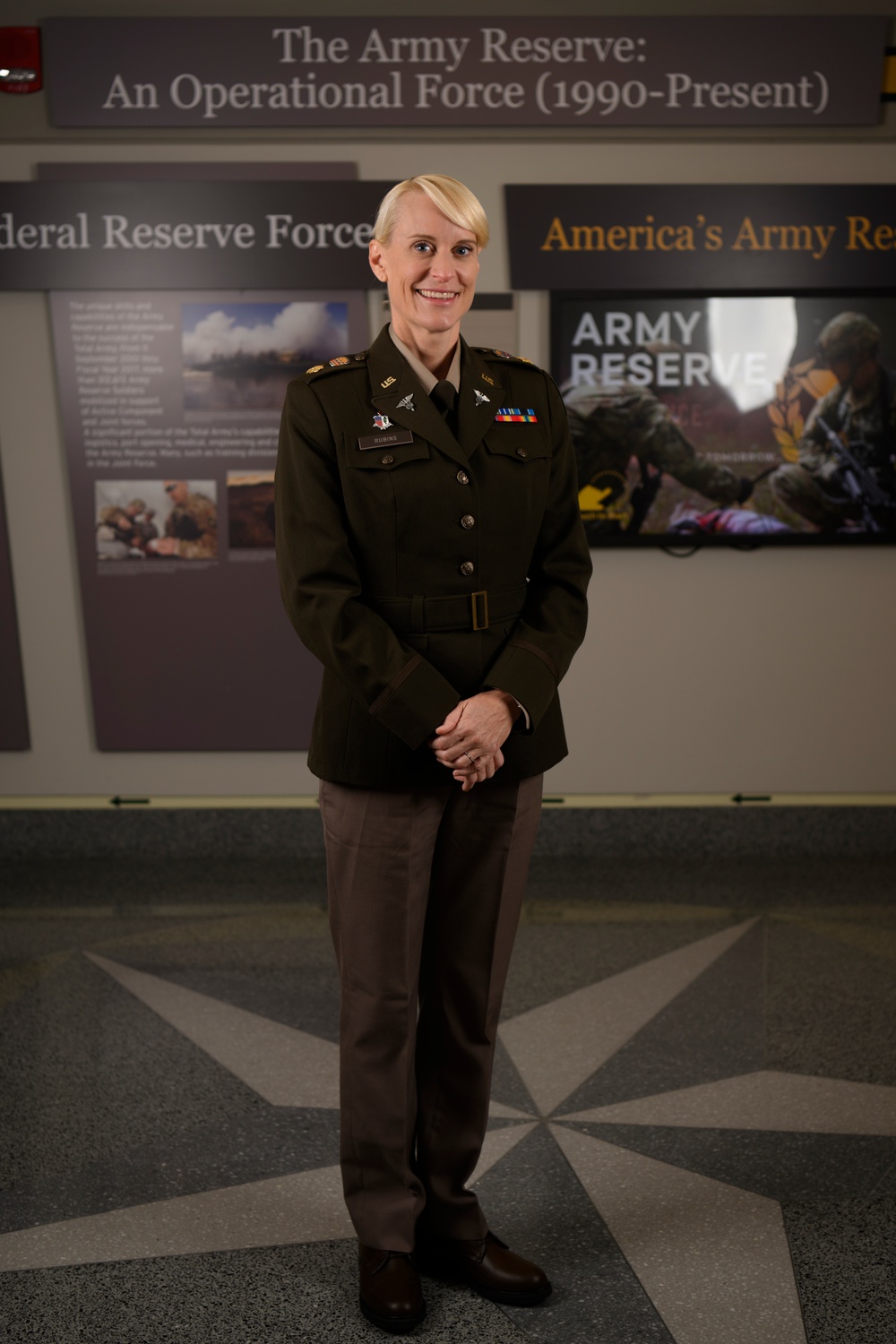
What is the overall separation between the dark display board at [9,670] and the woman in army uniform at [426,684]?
A: 2.60 meters

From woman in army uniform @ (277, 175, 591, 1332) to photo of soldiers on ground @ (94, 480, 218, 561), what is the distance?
2286mm

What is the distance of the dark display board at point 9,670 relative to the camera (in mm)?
4008

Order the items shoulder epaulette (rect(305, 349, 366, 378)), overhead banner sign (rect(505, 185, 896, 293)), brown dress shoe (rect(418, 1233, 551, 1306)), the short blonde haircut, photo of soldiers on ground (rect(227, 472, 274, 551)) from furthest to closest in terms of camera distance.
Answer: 1. photo of soldiers on ground (rect(227, 472, 274, 551))
2. overhead banner sign (rect(505, 185, 896, 293))
3. brown dress shoe (rect(418, 1233, 551, 1306))
4. shoulder epaulette (rect(305, 349, 366, 378))
5. the short blonde haircut

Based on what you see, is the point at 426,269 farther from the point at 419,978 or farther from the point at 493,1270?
the point at 493,1270

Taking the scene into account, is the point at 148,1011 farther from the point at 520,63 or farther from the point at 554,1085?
the point at 520,63

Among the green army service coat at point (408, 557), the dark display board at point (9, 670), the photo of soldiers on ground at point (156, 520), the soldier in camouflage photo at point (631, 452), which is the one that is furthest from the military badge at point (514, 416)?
the dark display board at point (9, 670)

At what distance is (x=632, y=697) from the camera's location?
4.12m

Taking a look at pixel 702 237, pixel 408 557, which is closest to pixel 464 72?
pixel 702 237

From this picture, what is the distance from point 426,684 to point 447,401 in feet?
1.44

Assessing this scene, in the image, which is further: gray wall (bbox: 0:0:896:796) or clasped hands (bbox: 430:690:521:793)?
gray wall (bbox: 0:0:896:796)

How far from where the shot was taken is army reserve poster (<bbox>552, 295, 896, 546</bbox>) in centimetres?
387

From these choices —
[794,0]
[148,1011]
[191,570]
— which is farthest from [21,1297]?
[794,0]

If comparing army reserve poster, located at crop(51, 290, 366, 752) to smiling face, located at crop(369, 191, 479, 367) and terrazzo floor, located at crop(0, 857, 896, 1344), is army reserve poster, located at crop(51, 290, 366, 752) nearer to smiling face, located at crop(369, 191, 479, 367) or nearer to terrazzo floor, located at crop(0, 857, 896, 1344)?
terrazzo floor, located at crop(0, 857, 896, 1344)

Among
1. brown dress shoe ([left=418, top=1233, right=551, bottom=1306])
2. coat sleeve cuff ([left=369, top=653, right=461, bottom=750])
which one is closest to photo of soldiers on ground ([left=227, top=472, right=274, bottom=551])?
coat sleeve cuff ([left=369, top=653, right=461, bottom=750])
